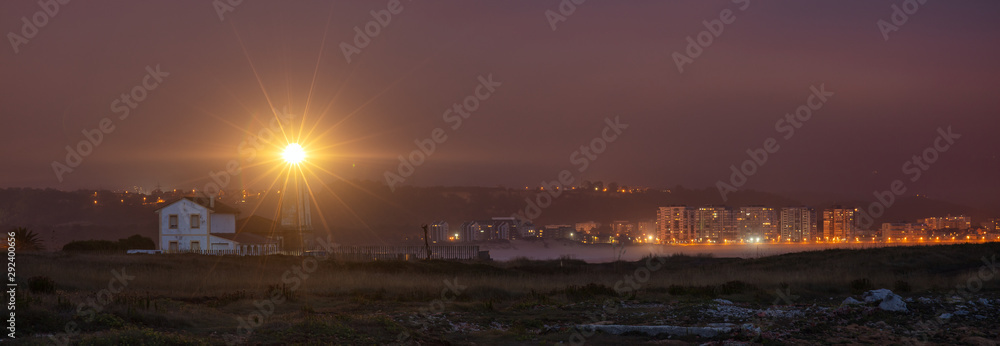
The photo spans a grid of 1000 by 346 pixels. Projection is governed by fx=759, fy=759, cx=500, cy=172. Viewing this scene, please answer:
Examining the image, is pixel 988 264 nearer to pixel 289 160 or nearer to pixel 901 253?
pixel 901 253

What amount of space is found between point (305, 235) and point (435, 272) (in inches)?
1037

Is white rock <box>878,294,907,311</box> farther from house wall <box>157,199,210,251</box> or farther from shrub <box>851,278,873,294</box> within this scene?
house wall <box>157,199,210,251</box>

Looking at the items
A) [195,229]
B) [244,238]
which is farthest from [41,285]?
[244,238]

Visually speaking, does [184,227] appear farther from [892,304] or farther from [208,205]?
[892,304]

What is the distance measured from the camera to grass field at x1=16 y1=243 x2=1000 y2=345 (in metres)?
13.3

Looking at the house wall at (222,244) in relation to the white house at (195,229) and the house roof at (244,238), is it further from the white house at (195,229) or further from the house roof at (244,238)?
the house roof at (244,238)

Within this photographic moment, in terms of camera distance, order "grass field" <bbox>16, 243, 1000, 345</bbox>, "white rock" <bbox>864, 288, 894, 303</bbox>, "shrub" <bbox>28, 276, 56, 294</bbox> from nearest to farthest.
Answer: "grass field" <bbox>16, 243, 1000, 345</bbox>
"white rock" <bbox>864, 288, 894, 303</bbox>
"shrub" <bbox>28, 276, 56, 294</bbox>

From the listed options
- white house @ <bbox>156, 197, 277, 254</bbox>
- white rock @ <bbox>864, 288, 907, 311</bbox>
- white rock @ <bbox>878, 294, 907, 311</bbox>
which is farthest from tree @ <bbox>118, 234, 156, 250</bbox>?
white rock @ <bbox>878, 294, 907, 311</bbox>

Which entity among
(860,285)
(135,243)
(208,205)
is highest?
(208,205)

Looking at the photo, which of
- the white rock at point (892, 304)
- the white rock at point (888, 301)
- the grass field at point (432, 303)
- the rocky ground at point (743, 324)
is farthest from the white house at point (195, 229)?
the white rock at point (892, 304)

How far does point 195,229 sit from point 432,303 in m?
38.7

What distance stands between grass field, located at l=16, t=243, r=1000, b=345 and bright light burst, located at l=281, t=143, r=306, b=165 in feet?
79.2

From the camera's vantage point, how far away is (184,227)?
54812 mm

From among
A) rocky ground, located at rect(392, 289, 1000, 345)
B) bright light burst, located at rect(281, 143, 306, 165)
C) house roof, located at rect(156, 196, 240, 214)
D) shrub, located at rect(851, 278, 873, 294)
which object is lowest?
shrub, located at rect(851, 278, 873, 294)
